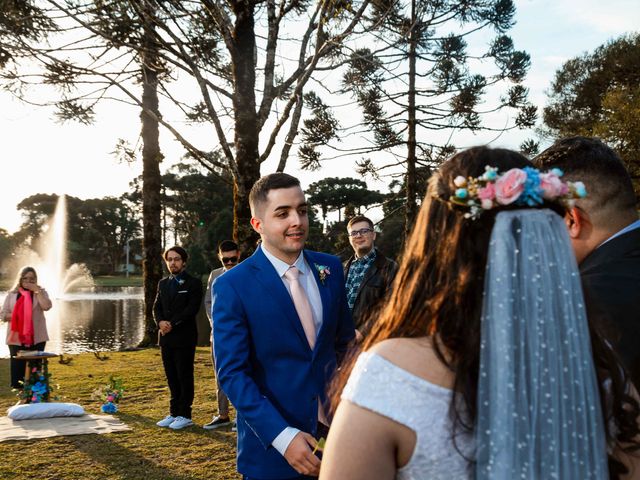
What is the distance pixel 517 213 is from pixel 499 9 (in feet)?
48.0

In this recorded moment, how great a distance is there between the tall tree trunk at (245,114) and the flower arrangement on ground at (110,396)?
2.81 m

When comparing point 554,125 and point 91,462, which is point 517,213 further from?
point 554,125

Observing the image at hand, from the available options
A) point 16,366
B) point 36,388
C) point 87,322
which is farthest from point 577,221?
point 87,322

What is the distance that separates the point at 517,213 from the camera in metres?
1.44

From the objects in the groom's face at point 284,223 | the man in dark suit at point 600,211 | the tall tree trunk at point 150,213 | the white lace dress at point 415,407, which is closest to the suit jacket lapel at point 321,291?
the groom's face at point 284,223

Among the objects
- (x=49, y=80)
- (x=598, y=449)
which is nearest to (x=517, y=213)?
(x=598, y=449)

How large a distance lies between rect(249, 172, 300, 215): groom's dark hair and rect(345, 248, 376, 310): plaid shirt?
4.13 m

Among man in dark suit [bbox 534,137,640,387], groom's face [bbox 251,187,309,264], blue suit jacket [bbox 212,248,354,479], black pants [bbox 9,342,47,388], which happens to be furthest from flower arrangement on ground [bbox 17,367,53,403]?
man in dark suit [bbox 534,137,640,387]

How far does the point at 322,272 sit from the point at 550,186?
1.90 metres

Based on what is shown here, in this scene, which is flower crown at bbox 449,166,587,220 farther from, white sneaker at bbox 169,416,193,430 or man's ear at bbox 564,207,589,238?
white sneaker at bbox 169,416,193,430

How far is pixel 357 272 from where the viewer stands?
7.39 meters

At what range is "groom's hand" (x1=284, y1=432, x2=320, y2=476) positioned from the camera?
252 cm

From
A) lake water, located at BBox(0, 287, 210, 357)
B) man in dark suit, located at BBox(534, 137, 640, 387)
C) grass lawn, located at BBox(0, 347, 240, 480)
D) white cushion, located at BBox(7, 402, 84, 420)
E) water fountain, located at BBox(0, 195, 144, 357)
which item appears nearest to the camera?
man in dark suit, located at BBox(534, 137, 640, 387)

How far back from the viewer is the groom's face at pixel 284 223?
318 cm
